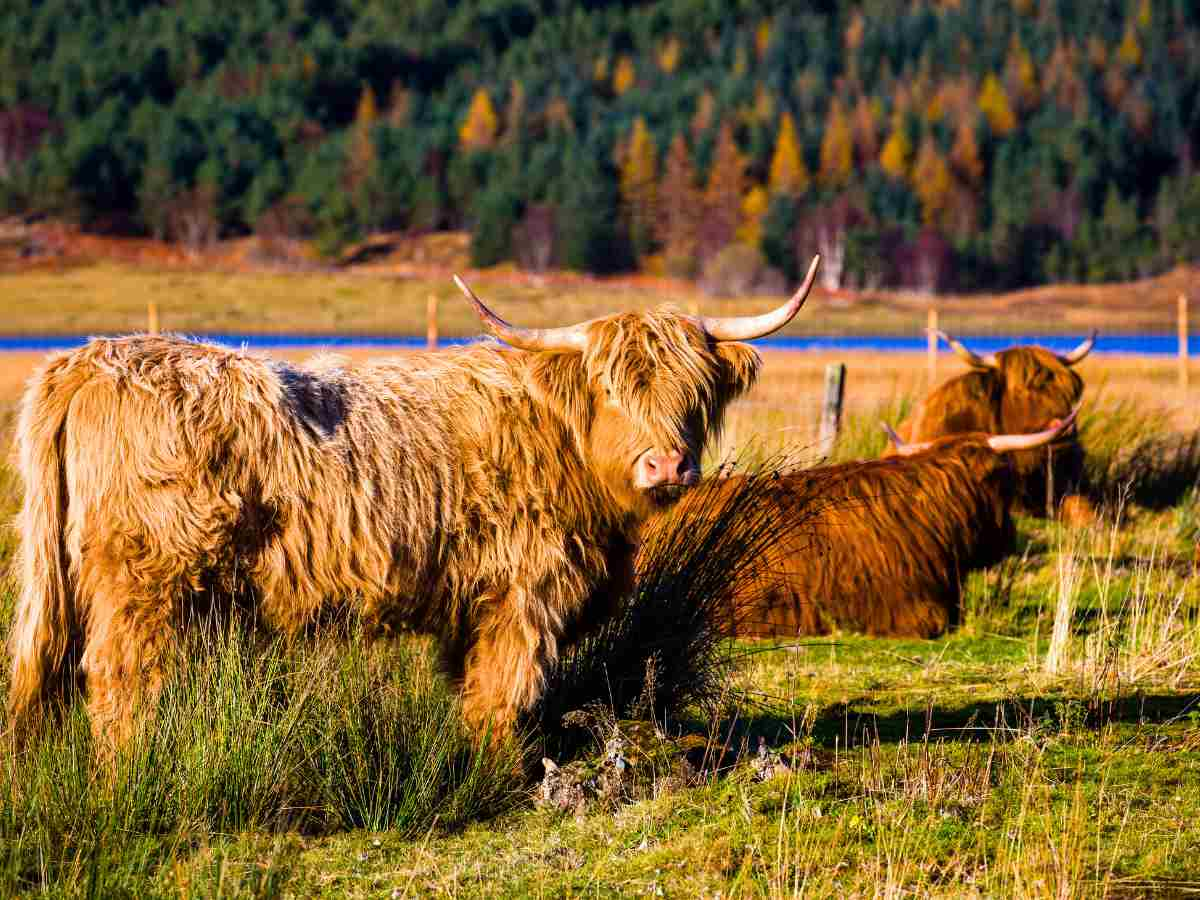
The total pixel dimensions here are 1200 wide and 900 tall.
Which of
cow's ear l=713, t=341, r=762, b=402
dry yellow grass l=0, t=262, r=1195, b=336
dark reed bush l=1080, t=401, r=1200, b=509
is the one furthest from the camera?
dry yellow grass l=0, t=262, r=1195, b=336

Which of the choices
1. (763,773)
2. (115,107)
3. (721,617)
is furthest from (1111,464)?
(115,107)

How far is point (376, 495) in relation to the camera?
4.20 m

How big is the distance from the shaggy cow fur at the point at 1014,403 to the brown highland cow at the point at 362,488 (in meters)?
4.69

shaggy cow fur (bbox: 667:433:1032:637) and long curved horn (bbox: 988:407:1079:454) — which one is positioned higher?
long curved horn (bbox: 988:407:1079:454)

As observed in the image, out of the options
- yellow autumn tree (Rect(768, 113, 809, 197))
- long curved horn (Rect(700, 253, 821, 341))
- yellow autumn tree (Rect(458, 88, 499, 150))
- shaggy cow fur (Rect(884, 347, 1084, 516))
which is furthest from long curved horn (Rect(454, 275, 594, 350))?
yellow autumn tree (Rect(458, 88, 499, 150))

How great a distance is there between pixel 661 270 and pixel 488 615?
56.8 metres

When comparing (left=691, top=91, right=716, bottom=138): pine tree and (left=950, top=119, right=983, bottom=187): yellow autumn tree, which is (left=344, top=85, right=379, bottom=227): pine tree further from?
(left=950, top=119, right=983, bottom=187): yellow autumn tree

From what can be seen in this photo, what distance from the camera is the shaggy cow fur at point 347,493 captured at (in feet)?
12.9

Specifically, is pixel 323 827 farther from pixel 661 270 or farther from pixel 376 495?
pixel 661 270

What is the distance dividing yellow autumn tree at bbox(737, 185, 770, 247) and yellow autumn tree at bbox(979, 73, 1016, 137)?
15893mm

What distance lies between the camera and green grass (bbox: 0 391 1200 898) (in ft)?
11.4

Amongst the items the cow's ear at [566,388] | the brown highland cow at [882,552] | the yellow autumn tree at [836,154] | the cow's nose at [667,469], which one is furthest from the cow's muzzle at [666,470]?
the yellow autumn tree at [836,154]

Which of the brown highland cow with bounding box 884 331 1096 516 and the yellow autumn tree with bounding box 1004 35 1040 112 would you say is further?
the yellow autumn tree with bounding box 1004 35 1040 112

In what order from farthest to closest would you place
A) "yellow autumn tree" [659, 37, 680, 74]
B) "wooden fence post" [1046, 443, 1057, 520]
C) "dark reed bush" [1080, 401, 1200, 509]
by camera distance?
"yellow autumn tree" [659, 37, 680, 74] < "dark reed bush" [1080, 401, 1200, 509] < "wooden fence post" [1046, 443, 1057, 520]
